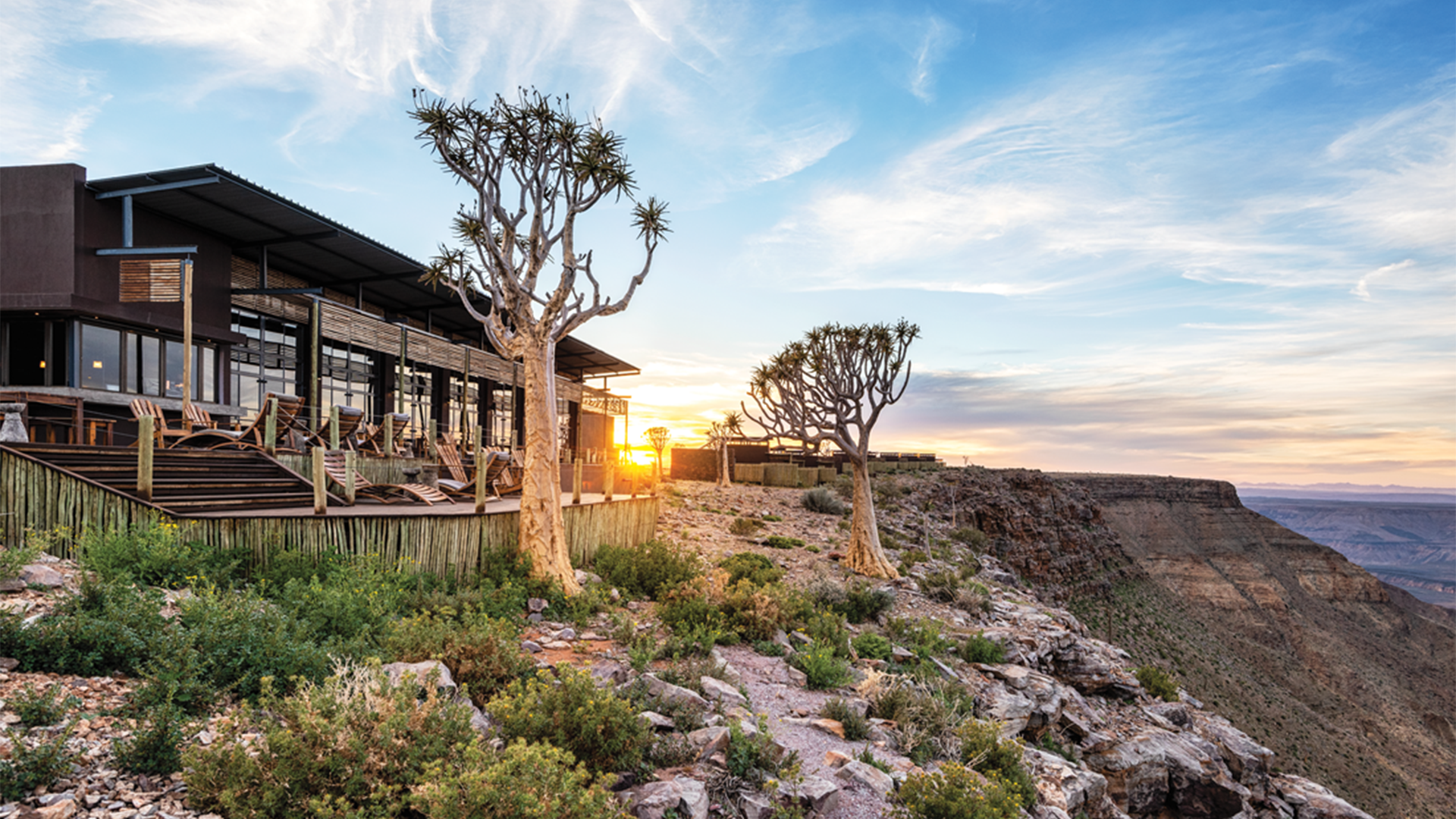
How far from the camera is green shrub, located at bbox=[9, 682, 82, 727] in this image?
4059 mm

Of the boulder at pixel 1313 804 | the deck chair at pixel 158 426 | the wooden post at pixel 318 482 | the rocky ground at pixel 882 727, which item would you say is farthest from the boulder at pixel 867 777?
the boulder at pixel 1313 804

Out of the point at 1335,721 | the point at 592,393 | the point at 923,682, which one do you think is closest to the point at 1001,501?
the point at 1335,721

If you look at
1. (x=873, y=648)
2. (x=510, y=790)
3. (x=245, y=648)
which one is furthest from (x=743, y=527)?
(x=510, y=790)

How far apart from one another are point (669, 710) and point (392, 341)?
21.2 meters

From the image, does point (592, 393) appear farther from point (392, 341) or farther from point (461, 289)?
point (461, 289)

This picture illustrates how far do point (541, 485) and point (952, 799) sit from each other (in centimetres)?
709

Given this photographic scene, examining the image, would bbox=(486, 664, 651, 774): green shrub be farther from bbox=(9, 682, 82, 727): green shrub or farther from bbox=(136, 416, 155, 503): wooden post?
bbox=(136, 416, 155, 503): wooden post

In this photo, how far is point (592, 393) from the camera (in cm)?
3572

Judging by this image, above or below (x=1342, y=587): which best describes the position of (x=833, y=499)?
above

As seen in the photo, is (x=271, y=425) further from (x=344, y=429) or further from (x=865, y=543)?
(x=865, y=543)

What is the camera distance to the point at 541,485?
10.0m

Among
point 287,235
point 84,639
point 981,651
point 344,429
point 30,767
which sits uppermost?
point 287,235

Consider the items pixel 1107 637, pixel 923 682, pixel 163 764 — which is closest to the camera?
pixel 163 764

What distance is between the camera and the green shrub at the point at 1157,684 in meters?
15.1
